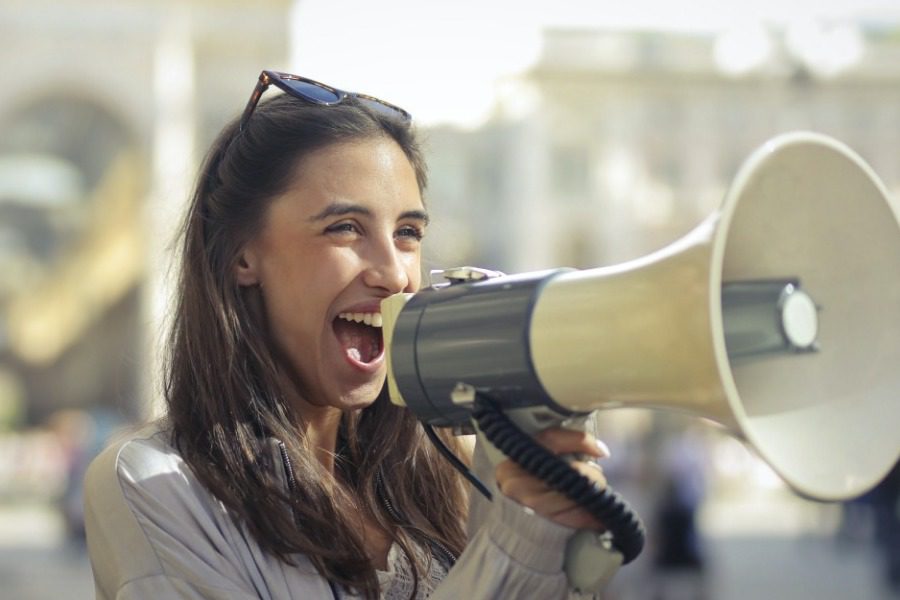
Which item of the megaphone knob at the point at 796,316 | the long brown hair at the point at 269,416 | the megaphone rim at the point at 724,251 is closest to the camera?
the megaphone rim at the point at 724,251

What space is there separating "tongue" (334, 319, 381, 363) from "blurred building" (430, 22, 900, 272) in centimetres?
3456

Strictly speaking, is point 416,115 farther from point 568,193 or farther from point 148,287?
point 568,193

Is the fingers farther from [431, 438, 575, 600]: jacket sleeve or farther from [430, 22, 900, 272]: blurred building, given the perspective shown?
[430, 22, 900, 272]: blurred building

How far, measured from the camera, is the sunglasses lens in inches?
72.0

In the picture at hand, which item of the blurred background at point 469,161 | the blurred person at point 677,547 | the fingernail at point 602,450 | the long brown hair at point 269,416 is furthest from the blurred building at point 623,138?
the fingernail at point 602,450

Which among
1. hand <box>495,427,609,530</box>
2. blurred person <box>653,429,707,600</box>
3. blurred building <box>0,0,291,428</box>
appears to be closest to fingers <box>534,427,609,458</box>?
hand <box>495,427,609,530</box>

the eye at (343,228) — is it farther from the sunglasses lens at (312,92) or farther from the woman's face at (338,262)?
the sunglasses lens at (312,92)

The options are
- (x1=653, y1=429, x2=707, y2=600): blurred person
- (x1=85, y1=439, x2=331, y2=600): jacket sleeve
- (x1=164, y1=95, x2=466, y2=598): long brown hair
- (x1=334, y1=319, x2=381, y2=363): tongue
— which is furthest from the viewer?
(x1=653, y1=429, x2=707, y2=600): blurred person

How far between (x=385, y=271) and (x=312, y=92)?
27 cm

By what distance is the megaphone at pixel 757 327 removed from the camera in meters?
1.29

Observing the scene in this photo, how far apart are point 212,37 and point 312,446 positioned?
96.5 ft

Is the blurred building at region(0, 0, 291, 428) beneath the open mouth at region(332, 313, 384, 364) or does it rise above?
beneath

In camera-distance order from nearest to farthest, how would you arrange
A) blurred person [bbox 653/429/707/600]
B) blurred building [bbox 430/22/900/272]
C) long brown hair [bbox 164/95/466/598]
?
long brown hair [bbox 164/95/466/598], blurred person [bbox 653/429/707/600], blurred building [bbox 430/22/900/272]

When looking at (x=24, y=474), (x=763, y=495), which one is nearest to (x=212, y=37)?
(x=24, y=474)
